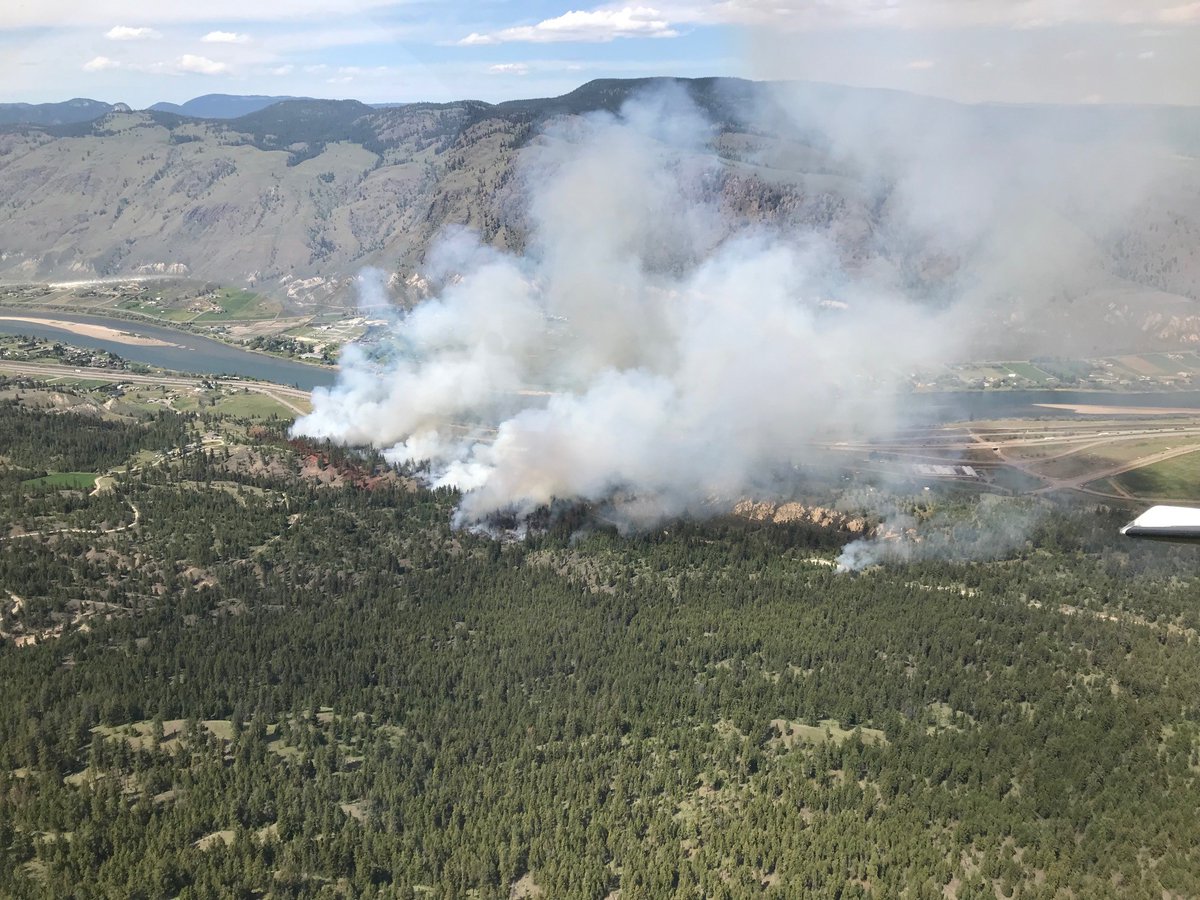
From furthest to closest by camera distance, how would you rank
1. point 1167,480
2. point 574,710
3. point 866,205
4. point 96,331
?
1. point 96,331
2. point 866,205
3. point 1167,480
4. point 574,710

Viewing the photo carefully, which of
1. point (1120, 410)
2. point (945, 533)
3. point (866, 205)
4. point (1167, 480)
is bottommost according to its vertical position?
point (945, 533)

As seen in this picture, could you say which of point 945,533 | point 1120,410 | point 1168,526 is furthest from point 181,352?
point 1168,526

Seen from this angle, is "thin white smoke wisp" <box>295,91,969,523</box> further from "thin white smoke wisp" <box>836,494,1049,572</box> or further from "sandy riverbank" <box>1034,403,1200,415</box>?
"sandy riverbank" <box>1034,403,1200,415</box>

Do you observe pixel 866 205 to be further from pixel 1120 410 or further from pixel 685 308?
pixel 685 308

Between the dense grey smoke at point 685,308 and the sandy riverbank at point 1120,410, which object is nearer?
the dense grey smoke at point 685,308

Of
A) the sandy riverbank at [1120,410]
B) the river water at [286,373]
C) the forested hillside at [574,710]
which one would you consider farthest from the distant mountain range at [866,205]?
the forested hillside at [574,710]

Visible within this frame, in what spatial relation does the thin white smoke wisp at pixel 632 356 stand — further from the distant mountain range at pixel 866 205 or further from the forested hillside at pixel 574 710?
→ the distant mountain range at pixel 866 205

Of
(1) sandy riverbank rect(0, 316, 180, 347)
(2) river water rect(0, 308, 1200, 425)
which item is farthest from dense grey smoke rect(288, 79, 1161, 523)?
(1) sandy riverbank rect(0, 316, 180, 347)

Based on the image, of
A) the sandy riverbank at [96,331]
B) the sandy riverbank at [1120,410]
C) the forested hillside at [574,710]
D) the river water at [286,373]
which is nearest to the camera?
the forested hillside at [574,710]
